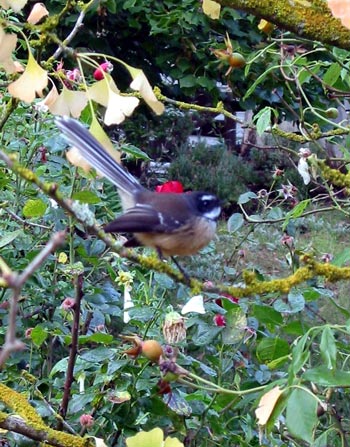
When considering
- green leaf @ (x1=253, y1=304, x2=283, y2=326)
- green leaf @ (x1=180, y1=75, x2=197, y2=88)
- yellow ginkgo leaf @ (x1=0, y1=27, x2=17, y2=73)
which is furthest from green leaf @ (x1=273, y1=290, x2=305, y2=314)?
green leaf @ (x1=180, y1=75, x2=197, y2=88)

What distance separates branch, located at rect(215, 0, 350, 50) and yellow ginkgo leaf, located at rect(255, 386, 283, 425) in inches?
18.6

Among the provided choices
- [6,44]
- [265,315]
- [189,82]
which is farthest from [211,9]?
[189,82]

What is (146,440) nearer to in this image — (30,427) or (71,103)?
(30,427)

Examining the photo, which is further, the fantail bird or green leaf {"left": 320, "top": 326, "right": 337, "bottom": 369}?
the fantail bird

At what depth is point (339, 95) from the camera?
1769 millimetres

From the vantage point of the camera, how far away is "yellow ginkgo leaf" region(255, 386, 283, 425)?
96 centimetres

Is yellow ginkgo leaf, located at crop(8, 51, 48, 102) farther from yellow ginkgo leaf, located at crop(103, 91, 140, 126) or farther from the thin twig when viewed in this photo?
the thin twig

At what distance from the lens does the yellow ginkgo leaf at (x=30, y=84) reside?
108cm

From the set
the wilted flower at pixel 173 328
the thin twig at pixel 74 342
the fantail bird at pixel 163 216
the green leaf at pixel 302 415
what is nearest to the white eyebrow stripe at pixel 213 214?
the fantail bird at pixel 163 216

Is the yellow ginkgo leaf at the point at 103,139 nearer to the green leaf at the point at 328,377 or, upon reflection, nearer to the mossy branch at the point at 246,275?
the mossy branch at the point at 246,275

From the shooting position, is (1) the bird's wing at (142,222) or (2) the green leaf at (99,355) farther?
(2) the green leaf at (99,355)

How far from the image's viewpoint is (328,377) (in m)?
1.04

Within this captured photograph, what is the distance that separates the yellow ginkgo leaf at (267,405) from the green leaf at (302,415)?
21 mm

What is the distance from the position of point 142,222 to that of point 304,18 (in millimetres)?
409
